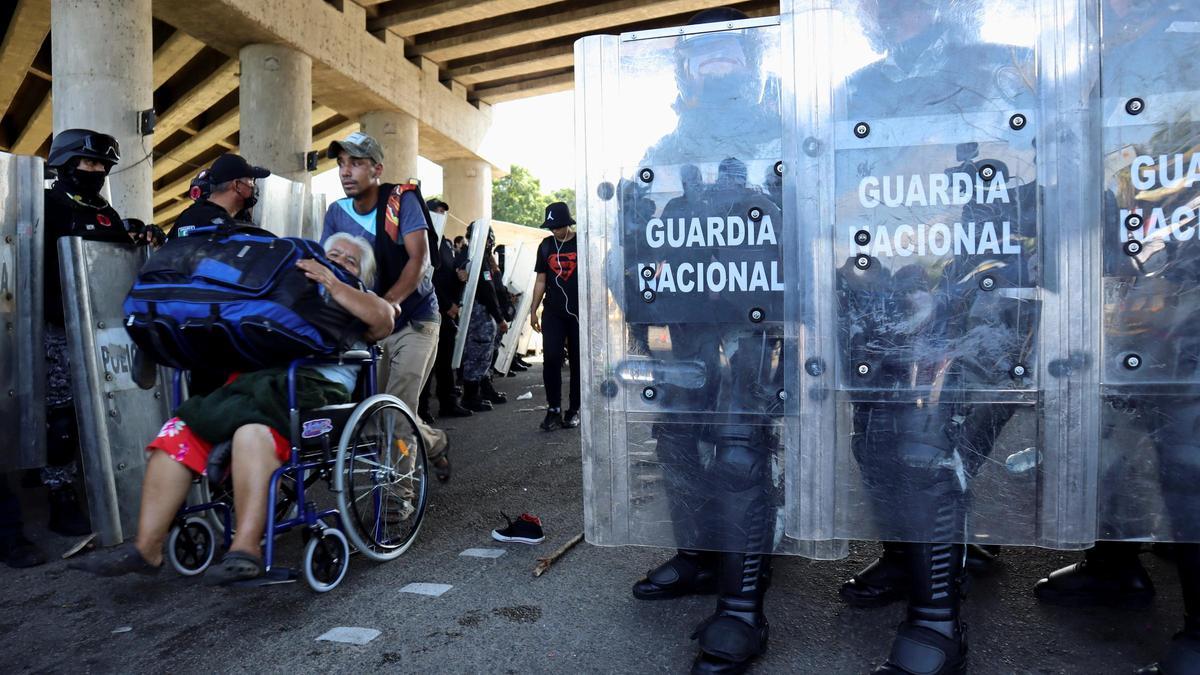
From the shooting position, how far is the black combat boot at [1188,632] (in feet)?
6.99

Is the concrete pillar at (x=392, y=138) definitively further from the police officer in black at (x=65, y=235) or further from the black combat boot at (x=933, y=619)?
the black combat boot at (x=933, y=619)

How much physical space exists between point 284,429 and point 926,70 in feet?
7.63

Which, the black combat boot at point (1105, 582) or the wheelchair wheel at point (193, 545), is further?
the wheelchair wheel at point (193, 545)

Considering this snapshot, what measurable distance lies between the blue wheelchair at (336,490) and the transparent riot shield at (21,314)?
2.98 ft

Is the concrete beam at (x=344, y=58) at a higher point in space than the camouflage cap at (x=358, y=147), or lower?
higher

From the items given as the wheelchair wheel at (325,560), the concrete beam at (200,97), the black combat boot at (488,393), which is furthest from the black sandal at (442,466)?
the concrete beam at (200,97)

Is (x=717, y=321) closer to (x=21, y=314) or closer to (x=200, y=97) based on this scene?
(x=21, y=314)

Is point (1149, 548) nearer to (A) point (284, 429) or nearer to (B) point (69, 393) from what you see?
(A) point (284, 429)

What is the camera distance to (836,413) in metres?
2.15

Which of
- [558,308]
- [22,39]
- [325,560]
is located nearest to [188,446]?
[325,560]

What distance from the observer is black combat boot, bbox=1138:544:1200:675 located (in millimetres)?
2131

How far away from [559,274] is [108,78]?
15.2 feet

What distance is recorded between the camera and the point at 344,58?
12688 mm

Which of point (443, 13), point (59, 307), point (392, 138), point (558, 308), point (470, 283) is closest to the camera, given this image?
point (59, 307)
